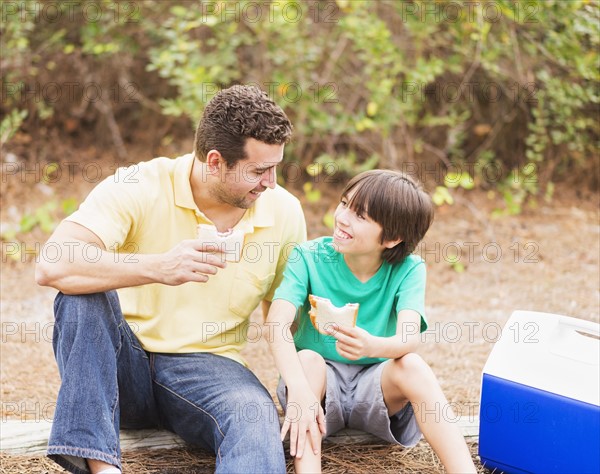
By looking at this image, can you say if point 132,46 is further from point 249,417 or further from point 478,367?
point 249,417

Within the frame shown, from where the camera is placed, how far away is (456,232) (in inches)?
196

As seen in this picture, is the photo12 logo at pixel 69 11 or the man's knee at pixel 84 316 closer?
the man's knee at pixel 84 316

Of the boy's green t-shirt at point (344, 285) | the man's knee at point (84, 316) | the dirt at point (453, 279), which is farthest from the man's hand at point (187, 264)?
the dirt at point (453, 279)

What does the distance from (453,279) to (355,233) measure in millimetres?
2150

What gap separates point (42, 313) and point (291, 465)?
199 centimetres

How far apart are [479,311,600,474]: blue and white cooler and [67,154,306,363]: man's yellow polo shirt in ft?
2.60

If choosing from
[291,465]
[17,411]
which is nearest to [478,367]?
[291,465]

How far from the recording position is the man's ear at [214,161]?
2.40 meters

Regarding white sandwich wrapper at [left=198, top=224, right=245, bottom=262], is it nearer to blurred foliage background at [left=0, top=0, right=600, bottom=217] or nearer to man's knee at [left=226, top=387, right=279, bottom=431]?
man's knee at [left=226, top=387, right=279, bottom=431]

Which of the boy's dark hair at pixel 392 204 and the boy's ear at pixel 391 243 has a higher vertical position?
the boy's dark hair at pixel 392 204

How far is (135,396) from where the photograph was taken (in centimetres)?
237

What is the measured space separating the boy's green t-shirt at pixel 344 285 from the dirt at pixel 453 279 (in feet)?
1.37

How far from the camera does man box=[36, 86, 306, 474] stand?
2.10 metres

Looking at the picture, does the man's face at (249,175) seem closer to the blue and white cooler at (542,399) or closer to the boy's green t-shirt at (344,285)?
the boy's green t-shirt at (344,285)
